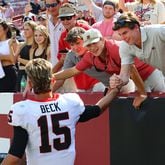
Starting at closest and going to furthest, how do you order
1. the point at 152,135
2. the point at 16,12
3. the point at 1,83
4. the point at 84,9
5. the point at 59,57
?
the point at 152,135 → the point at 59,57 → the point at 1,83 → the point at 84,9 → the point at 16,12

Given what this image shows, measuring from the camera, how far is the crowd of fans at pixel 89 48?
4.71m

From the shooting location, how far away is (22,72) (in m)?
7.70

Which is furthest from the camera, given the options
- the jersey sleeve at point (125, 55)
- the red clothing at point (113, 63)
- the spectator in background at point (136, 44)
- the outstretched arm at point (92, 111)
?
the red clothing at point (113, 63)

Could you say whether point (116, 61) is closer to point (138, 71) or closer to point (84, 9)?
point (138, 71)

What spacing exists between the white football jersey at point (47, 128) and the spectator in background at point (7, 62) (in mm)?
4078

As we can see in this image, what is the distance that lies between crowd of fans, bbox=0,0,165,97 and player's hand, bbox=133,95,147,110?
4 centimetres

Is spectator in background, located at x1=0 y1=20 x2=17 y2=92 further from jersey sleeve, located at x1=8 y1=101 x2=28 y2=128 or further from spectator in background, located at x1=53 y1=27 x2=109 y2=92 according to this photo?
jersey sleeve, located at x1=8 y1=101 x2=28 y2=128

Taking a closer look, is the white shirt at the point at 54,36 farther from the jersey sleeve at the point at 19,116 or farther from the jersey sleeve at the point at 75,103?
the jersey sleeve at the point at 19,116

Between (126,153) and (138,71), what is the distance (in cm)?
82

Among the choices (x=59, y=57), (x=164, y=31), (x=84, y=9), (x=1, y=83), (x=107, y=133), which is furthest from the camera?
(x=84, y=9)

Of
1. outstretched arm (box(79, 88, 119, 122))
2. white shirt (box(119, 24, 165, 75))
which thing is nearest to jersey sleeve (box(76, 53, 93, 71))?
white shirt (box(119, 24, 165, 75))

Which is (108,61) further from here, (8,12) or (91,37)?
(8,12)

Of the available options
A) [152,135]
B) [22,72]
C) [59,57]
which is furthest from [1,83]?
[152,135]

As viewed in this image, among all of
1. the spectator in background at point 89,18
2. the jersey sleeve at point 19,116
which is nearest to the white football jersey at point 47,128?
the jersey sleeve at point 19,116
